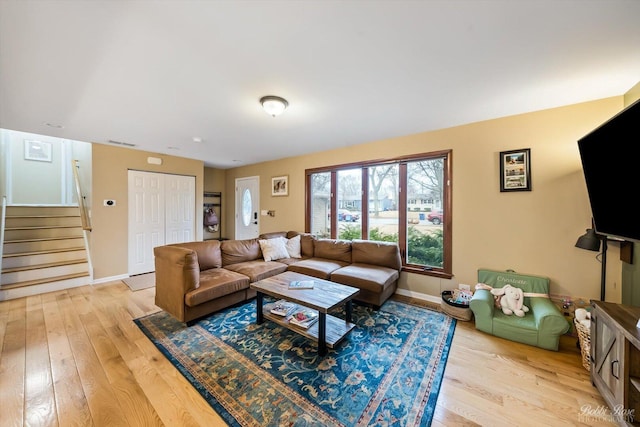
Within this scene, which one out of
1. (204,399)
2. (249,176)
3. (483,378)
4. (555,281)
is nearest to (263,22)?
(204,399)

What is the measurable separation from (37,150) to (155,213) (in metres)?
3.10

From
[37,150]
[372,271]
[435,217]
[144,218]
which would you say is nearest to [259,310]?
[372,271]

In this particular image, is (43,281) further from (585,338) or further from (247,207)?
(585,338)

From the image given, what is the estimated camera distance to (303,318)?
221 cm

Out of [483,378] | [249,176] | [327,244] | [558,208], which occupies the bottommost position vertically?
[483,378]

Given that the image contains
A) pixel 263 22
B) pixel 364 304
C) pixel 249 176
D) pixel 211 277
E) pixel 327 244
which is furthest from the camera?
pixel 249 176

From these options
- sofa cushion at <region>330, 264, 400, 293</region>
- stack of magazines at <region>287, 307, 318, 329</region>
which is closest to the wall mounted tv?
sofa cushion at <region>330, 264, 400, 293</region>

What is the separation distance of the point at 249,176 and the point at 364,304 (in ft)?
13.7

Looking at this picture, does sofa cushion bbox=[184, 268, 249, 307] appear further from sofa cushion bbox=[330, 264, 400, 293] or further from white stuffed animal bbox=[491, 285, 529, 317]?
white stuffed animal bbox=[491, 285, 529, 317]

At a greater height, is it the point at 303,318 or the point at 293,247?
the point at 293,247

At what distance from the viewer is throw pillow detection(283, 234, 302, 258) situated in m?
4.01

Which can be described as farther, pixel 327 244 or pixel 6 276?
pixel 327 244

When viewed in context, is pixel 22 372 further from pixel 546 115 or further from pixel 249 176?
pixel 546 115

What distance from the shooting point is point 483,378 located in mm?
1756
